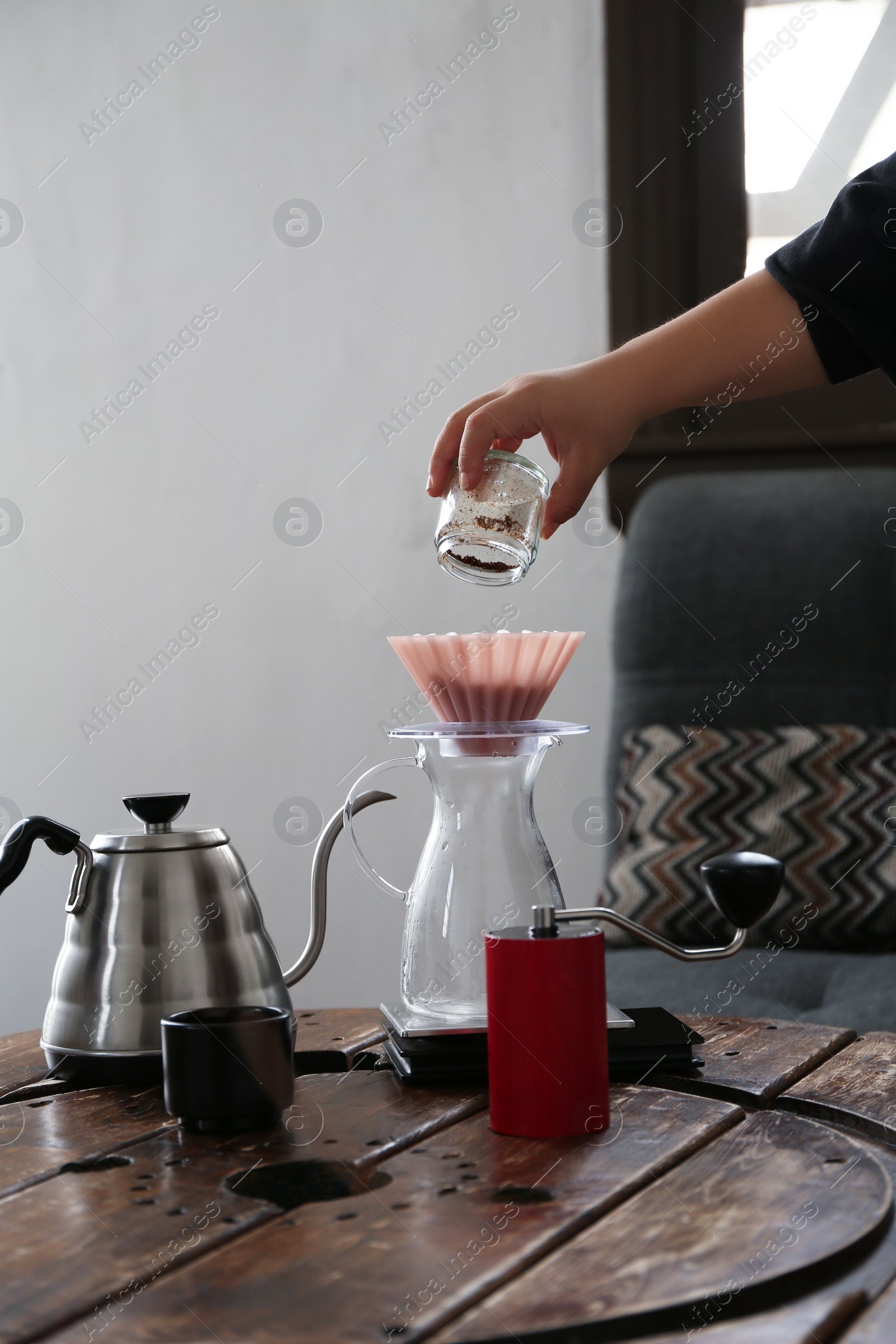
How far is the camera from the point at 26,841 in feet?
2.68

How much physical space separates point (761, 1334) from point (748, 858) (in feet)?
1.18

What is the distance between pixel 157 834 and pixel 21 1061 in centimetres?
23

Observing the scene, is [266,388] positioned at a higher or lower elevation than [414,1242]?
higher

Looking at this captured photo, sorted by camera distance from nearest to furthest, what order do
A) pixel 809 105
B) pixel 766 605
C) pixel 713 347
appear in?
pixel 713 347 → pixel 766 605 → pixel 809 105

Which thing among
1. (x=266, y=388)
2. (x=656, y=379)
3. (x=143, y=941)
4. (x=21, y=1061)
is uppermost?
(x=266, y=388)

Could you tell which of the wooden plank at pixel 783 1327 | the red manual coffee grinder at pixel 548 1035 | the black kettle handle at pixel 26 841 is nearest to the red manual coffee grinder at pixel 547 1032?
the red manual coffee grinder at pixel 548 1035

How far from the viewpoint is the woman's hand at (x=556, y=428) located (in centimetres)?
94

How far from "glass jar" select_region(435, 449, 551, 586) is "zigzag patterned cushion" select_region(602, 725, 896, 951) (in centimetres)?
81

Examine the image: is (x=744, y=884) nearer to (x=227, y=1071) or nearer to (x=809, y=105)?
(x=227, y=1071)

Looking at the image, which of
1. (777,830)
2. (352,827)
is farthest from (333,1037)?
(777,830)

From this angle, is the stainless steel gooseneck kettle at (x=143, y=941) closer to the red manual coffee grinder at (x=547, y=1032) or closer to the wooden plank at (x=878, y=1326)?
the red manual coffee grinder at (x=547, y=1032)

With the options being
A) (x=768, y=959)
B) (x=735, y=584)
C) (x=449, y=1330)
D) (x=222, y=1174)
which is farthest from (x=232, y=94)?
(x=449, y=1330)

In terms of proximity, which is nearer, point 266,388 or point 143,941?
point 143,941

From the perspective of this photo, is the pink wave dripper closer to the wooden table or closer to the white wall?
the wooden table
